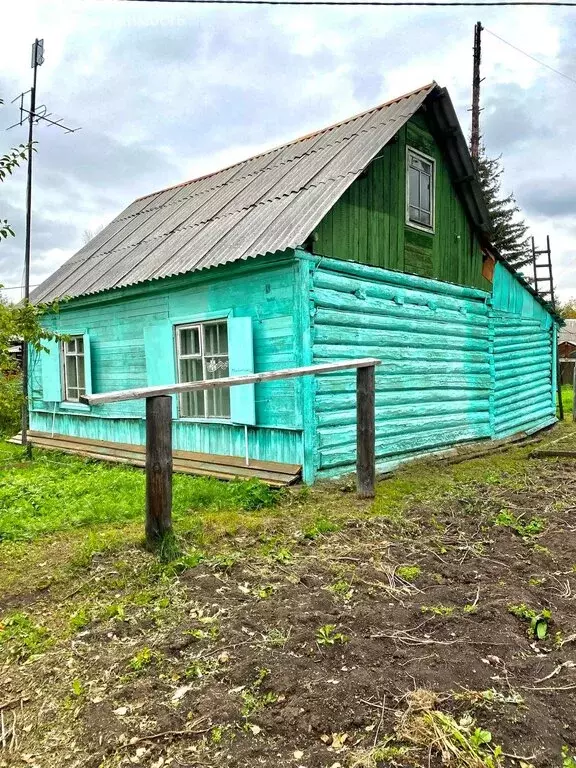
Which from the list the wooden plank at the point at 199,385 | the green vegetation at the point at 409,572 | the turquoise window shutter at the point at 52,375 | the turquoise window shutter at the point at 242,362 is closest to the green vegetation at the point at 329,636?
the green vegetation at the point at 409,572

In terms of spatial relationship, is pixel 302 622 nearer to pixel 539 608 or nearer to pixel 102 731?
pixel 102 731

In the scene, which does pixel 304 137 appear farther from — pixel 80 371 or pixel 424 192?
pixel 80 371

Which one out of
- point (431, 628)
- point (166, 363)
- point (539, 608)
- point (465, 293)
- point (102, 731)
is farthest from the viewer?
point (465, 293)

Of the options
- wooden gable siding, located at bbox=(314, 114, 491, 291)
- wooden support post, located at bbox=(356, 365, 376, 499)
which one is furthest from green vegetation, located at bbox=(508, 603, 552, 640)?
wooden gable siding, located at bbox=(314, 114, 491, 291)

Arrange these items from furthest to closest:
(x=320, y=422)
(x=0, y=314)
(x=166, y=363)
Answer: (x=166, y=363)
(x=320, y=422)
(x=0, y=314)

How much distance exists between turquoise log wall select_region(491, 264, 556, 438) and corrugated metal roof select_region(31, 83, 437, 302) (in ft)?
14.4

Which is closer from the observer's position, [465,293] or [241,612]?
[241,612]

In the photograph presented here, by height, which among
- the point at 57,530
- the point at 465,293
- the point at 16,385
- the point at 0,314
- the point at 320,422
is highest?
the point at 465,293

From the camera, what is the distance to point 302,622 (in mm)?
3023

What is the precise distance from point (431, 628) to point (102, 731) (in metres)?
1.72

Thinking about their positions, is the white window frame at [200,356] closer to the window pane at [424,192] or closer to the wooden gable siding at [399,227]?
the wooden gable siding at [399,227]

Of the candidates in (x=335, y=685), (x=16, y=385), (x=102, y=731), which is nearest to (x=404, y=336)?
(x=16, y=385)

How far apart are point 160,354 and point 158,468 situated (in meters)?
4.43

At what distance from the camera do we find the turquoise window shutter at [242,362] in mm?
6969
